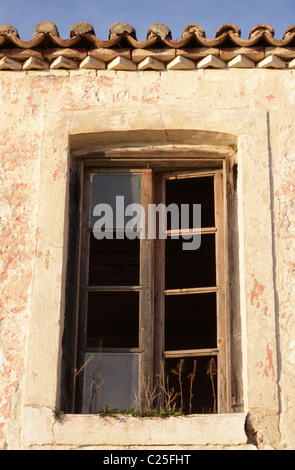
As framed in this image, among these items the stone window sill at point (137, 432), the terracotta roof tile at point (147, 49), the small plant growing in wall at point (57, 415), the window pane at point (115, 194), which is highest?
the terracotta roof tile at point (147, 49)

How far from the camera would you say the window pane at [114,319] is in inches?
360

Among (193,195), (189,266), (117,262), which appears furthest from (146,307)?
(189,266)

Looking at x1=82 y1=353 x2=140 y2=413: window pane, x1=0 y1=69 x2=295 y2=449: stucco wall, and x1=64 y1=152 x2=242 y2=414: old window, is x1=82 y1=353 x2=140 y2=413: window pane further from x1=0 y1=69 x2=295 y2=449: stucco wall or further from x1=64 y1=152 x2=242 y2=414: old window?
x1=0 y1=69 x2=295 y2=449: stucco wall

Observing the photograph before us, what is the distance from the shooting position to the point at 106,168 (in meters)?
6.09

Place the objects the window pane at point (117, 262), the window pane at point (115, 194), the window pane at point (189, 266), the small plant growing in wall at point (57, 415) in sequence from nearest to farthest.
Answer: the small plant growing in wall at point (57, 415) < the window pane at point (115, 194) < the window pane at point (117, 262) < the window pane at point (189, 266)

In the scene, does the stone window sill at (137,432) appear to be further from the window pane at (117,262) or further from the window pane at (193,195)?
the window pane at (117,262)

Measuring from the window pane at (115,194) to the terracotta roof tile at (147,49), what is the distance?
0.83 meters

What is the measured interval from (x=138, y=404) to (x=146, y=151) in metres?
1.82

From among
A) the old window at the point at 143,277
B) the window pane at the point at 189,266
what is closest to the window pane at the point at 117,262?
the window pane at the point at 189,266

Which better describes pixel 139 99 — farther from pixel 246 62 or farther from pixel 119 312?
pixel 119 312

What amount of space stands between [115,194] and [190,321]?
4.12 meters
